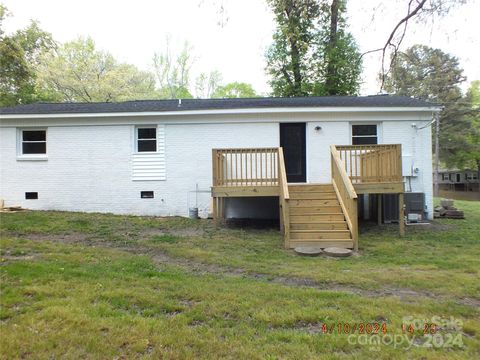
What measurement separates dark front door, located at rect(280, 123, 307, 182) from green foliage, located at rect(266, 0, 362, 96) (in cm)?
954

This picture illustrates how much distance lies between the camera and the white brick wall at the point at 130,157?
10.0 metres

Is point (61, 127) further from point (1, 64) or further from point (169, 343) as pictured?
point (169, 343)

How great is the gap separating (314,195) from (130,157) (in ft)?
18.9

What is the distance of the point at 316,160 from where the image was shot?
33.0ft

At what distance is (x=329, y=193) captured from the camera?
796 cm

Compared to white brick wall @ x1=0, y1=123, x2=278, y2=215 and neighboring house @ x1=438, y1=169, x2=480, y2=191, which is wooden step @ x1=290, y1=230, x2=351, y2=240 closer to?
white brick wall @ x1=0, y1=123, x2=278, y2=215

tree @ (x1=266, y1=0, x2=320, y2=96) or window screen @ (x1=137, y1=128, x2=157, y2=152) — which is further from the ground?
tree @ (x1=266, y1=0, x2=320, y2=96)

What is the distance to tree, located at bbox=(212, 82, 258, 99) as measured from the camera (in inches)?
1465

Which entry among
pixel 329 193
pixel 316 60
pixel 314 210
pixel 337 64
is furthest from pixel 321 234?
pixel 316 60

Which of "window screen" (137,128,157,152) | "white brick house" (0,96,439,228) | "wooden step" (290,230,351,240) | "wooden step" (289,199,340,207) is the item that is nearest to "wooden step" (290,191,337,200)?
"wooden step" (289,199,340,207)

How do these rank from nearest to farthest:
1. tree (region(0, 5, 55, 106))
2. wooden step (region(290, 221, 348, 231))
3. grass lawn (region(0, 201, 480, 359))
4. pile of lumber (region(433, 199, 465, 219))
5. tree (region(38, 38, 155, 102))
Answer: grass lawn (region(0, 201, 480, 359)) → wooden step (region(290, 221, 348, 231)) → pile of lumber (region(433, 199, 465, 219)) → tree (region(0, 5, 55, 106)) → tree (region(38, 38, 155, 102))

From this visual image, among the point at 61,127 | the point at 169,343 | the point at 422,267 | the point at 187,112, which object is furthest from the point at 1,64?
the point at 422,267

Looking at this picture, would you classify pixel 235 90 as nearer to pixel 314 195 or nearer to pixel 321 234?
pixel 314 195

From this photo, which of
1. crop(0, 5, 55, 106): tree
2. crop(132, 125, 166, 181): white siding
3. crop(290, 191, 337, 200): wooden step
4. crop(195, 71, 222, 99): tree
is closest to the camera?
crop(290, 191, 337, 200): wooden step
